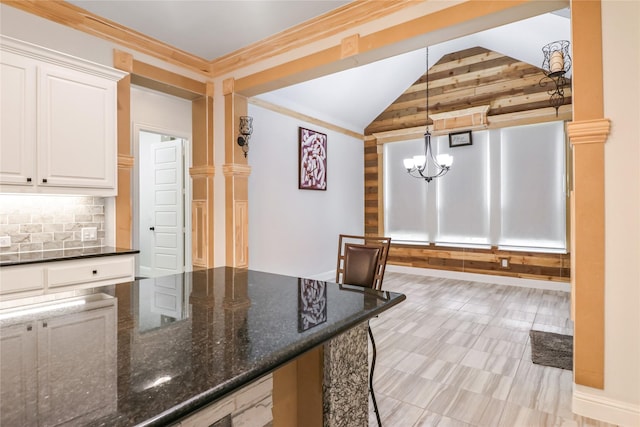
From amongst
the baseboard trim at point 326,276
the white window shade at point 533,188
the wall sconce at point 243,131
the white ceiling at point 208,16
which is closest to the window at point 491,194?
the white window shade at point 533,188

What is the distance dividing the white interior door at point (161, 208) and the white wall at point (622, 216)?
4571 mm

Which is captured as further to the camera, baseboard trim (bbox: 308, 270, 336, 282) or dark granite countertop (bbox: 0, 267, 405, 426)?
baseboard trim (bbox: 308, 270, 336, 282)

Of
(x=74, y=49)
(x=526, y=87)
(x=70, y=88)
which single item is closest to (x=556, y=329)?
(x=526, y=87)

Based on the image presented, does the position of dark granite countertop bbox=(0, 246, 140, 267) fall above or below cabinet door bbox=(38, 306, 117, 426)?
above

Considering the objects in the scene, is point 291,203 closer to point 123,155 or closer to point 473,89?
point 123,155

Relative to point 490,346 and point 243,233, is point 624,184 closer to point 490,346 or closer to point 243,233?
point 490,346

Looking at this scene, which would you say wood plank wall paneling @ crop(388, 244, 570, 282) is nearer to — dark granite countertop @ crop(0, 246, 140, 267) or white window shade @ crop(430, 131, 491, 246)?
white window shade @ crop(430, 131, 491, 246)

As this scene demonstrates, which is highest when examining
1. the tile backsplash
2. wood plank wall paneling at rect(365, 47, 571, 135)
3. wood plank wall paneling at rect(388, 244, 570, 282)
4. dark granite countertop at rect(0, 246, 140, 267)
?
wood plank wall paneling at rect(365, 47, 571, 135)

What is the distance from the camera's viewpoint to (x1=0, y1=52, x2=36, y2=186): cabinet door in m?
2.32

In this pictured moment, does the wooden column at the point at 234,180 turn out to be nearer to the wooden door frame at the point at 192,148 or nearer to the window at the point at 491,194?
the wooden door frame at the point at 192,148

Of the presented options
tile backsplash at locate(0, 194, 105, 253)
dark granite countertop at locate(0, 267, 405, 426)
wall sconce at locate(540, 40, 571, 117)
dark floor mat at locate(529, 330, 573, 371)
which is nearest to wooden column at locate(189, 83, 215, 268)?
tile backsplash at locate(0, 194, 105, 253)

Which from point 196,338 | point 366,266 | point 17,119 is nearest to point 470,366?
point 366,266

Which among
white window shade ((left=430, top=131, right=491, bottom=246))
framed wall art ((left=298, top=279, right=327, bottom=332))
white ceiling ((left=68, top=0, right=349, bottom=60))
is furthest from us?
white window shade ((left=430, top=131, right=491, bottom=246))

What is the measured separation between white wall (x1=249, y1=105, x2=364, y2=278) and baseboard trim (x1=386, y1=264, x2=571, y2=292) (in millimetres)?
1307
